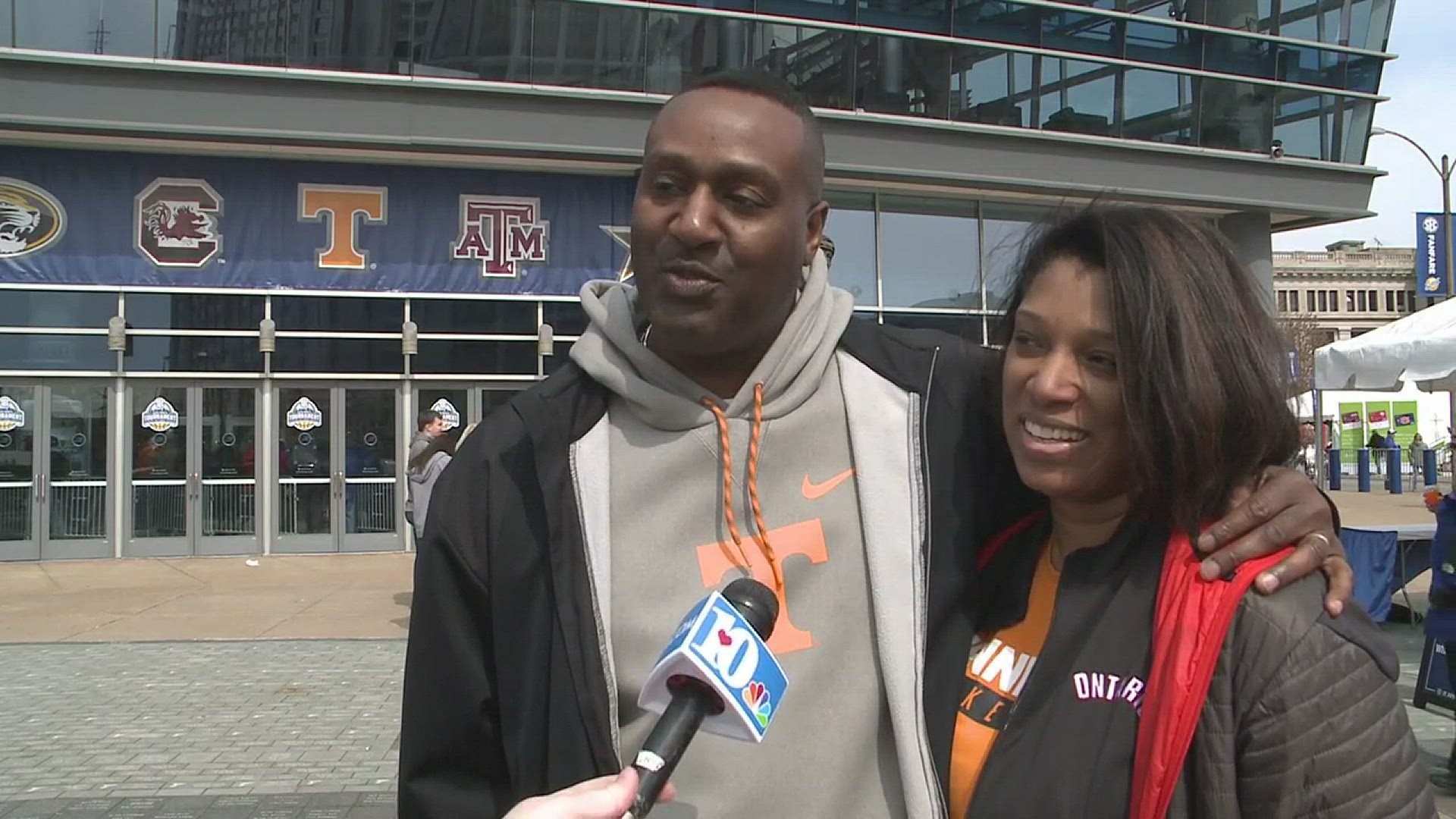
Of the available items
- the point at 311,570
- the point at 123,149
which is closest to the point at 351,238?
the point at 123,149

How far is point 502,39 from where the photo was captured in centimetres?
1468

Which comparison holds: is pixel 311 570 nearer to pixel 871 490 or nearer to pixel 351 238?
pixel 351 238

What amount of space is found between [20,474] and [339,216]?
5198mm

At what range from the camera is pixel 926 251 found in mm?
17156

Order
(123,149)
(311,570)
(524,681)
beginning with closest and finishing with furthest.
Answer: (524,681) < (311,570) < (123,149)

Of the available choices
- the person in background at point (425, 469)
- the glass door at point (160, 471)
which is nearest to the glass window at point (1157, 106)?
the person in background at point (425, 469)

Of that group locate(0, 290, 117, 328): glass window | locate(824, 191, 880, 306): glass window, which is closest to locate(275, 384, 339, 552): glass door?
locate(0, 290, 117, 328): glass window

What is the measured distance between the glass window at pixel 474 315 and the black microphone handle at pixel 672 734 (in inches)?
571

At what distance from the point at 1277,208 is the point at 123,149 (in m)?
17.0

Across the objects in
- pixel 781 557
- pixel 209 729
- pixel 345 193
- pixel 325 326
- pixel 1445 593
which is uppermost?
pixel 345 193

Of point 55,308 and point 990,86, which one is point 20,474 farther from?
point 990,86

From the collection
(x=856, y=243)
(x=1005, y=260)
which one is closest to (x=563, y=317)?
(x=856, y=243)

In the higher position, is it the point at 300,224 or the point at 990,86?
the point at 990,86

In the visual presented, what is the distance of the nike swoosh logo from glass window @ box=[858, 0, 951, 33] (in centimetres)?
1509
